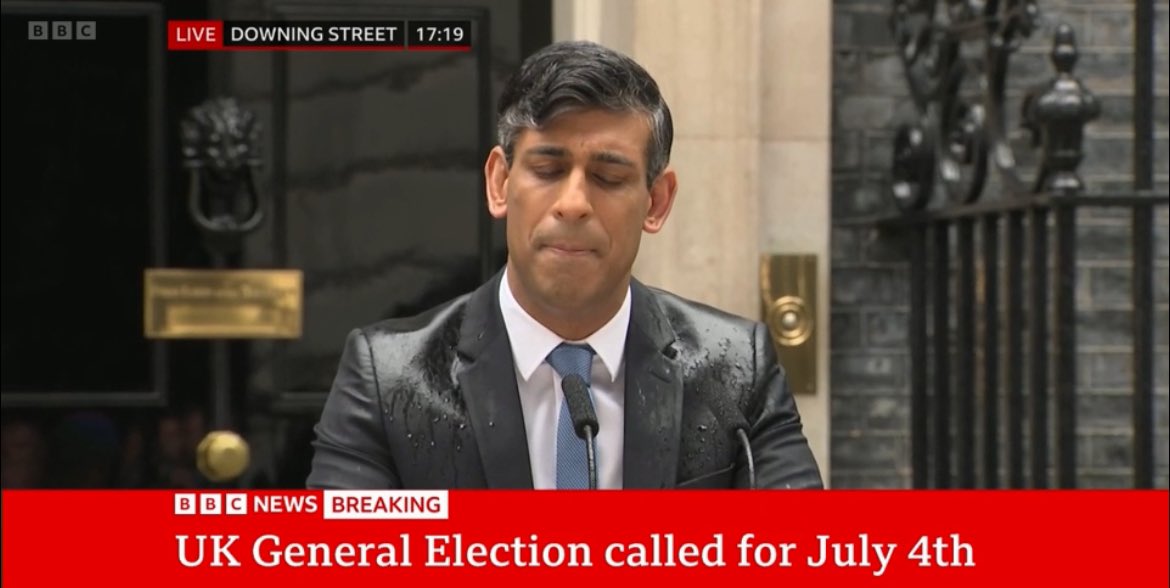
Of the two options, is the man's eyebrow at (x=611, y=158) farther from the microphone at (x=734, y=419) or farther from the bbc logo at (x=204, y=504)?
the bbc logo at (x=204, y=504)

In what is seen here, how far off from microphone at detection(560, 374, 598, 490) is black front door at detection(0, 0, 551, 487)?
103 inches

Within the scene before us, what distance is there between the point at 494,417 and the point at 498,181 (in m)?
0.27

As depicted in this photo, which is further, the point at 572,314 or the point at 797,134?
the point at 797,134

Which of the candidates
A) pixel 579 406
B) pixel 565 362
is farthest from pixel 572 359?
pixel 579 406

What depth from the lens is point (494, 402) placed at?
238 cm

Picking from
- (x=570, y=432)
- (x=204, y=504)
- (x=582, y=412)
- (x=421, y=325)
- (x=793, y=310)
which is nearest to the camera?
(x=582, y=412)

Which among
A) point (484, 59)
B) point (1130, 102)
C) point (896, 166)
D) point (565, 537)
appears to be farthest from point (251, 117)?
point (565, 537)

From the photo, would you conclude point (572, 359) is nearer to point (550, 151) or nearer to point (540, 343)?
point (540, 343)

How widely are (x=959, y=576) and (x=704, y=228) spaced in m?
2.06

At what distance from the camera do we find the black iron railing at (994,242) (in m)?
4.22

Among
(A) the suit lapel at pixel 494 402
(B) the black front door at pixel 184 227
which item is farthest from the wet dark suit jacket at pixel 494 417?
(B) the black front door at pixel 184 227

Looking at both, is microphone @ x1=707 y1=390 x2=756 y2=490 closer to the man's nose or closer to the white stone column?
the man's nose

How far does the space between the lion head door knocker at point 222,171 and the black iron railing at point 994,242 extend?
1.41m

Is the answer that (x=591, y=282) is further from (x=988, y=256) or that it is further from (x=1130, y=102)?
(x=1130, y=102)
